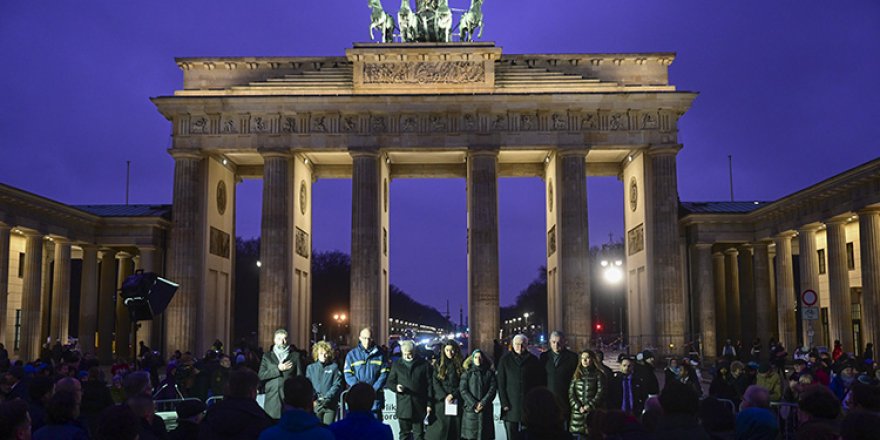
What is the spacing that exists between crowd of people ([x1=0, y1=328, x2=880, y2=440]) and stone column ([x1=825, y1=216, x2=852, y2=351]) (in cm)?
1457

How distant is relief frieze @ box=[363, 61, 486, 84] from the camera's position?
1721 inches

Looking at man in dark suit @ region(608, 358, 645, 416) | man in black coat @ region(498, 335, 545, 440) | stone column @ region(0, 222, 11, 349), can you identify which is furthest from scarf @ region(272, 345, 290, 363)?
stone column @ region(0, 222, 11, 349)

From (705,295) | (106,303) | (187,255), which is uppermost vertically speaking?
(187,255)

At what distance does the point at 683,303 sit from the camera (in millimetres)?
41906

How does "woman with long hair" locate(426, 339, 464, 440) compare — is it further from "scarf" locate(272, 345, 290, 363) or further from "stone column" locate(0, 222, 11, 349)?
"stone column" locate(0, 222, 11, 349)

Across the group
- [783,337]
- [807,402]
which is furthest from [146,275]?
[783,337]

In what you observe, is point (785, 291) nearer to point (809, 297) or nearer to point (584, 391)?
point (809, 297)

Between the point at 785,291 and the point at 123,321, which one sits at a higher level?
the point at 785,291

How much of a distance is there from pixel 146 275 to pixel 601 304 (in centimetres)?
9013

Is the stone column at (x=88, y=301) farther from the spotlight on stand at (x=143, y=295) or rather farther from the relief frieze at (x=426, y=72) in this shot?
the spotlight on stand at (x=143, y=295)

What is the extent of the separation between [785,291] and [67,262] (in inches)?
1430

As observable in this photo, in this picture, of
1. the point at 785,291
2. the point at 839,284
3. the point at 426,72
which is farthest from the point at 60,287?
the point at 839,284

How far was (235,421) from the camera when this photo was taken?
674cm

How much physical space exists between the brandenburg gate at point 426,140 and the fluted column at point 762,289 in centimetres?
595
